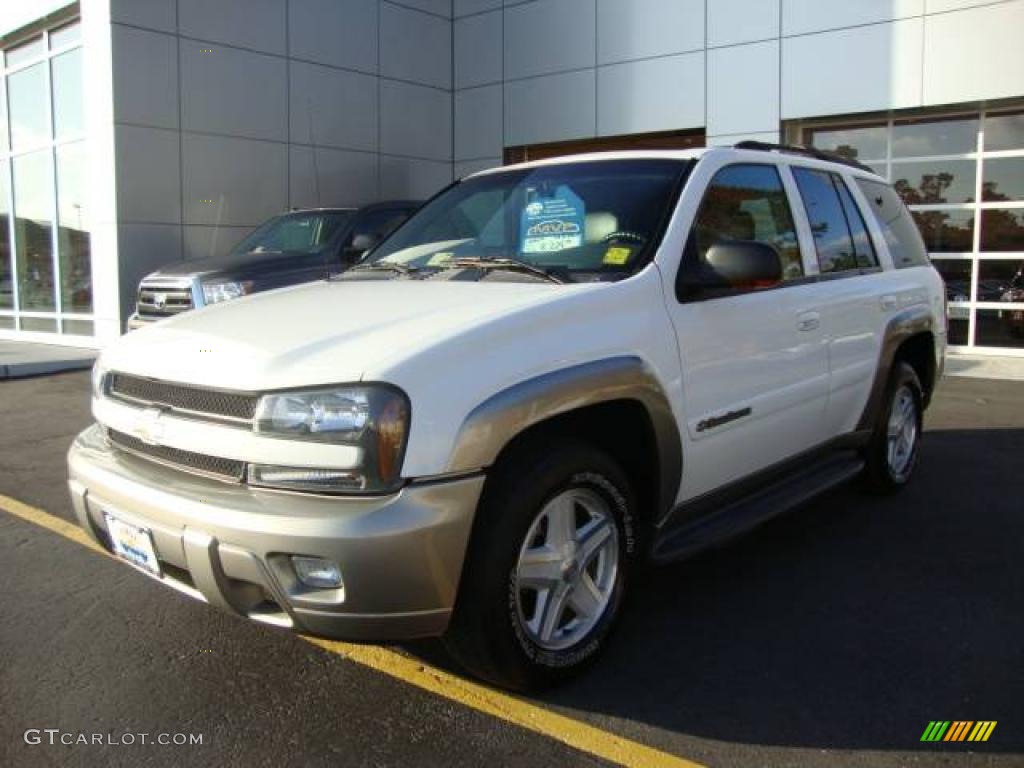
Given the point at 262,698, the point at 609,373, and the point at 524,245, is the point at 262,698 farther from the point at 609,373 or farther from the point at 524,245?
the point at 524,245

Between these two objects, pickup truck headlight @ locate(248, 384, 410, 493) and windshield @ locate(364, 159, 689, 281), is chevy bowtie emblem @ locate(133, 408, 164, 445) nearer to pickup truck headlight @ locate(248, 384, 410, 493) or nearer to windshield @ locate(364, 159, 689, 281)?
pickup truck headlight @ locate(248, 384, 410, 493)

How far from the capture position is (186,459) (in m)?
3.00

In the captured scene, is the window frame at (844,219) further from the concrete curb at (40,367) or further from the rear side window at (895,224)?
the concrete curb at (40,367)

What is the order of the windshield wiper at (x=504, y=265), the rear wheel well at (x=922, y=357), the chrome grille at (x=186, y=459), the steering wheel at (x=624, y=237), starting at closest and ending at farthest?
the chrome grille at (x=186, y=459), the windshield wiper at (x=504, y=265), the steering wheel at (x=624, y=237), the rear wheel well at (x=922, y=357)

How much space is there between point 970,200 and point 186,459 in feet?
40.6

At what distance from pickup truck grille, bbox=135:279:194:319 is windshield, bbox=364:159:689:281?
5.02 meters

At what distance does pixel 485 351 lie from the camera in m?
2.82

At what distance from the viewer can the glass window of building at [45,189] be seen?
14.5 meters

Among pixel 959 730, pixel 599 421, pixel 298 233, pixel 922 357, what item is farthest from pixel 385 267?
pixel 298 233

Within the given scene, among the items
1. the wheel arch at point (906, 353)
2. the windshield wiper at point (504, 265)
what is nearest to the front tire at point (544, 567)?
the windshield wiper at point (504, 265)

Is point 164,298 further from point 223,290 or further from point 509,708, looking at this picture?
point 509,708

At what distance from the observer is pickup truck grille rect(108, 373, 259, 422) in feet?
9.30

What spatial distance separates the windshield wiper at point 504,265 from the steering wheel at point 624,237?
0.29 metres

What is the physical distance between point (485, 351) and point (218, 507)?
0.90 m
